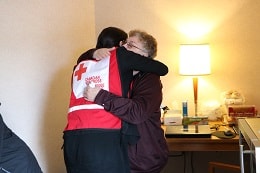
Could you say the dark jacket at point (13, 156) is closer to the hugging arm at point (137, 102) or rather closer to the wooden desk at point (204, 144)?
the hugging arm at point (137, 102)

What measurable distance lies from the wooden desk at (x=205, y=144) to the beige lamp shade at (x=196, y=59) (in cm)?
56

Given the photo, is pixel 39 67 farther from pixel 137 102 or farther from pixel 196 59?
pixel 196 59

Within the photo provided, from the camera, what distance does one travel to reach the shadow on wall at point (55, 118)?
2.12 m

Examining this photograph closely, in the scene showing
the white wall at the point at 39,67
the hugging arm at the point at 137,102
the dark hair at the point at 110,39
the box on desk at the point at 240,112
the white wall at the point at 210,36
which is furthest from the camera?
the white wall at the point at 210,36

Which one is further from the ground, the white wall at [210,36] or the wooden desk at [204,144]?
the white wall at [210,36]

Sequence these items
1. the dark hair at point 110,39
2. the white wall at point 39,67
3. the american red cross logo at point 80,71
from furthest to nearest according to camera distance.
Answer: the white wall at point 39,67, the dark hair at point 110,39, the american red cross logo at point 80,71

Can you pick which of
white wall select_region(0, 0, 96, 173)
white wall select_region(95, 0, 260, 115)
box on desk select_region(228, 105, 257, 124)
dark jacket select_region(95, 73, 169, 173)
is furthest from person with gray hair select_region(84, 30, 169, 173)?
white wall select_region(95, 0, 260, 115)

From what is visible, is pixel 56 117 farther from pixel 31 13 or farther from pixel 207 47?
pixel 207 47

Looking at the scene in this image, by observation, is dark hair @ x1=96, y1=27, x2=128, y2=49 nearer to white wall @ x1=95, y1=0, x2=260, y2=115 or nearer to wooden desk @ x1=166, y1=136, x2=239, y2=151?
wooden desk @ x1=166, y1=136, x2=239, y2=151

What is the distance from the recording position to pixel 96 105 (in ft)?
4.52

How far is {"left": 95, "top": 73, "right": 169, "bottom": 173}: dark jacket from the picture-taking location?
4.57 ft

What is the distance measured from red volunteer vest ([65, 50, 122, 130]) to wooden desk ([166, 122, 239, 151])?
806 millimetres

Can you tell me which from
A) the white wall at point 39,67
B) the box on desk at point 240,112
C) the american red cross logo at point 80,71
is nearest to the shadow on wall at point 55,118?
the white wall at point 39,67

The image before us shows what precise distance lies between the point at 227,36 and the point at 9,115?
5.81 feet
